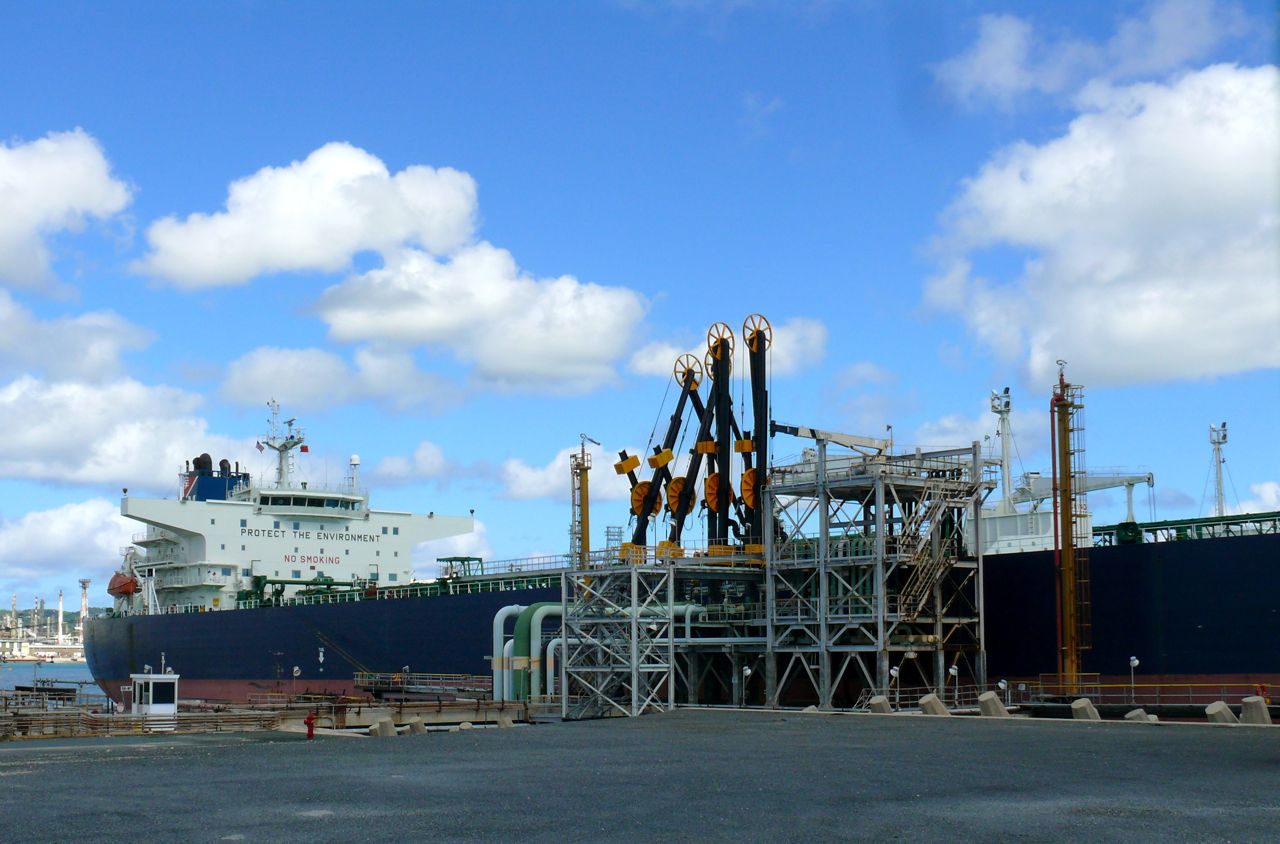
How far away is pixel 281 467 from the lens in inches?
3088

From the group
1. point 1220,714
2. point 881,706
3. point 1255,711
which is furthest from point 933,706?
point 1255,711

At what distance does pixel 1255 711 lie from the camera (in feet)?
104

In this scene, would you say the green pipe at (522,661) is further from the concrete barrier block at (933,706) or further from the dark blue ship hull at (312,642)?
the concrete barrier block at (933,706)

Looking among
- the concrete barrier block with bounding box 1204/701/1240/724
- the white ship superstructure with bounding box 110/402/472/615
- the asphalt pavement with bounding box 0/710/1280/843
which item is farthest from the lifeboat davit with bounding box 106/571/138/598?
the concrete barrier block with bounding box 1204/701/1240/724

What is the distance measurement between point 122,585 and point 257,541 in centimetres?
1049

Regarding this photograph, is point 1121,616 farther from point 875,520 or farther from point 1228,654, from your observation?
point 875,520

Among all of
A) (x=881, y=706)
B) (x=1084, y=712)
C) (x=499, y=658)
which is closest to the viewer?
(x=1084, y=712)

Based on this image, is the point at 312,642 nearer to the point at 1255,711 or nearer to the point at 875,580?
the point at 875,580

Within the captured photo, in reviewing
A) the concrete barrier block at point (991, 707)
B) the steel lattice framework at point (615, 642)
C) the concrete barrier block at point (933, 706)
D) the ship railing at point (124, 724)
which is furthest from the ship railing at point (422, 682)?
the concrete barrier block at point (991, 707)

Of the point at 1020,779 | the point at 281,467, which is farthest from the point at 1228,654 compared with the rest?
the point at 281,467

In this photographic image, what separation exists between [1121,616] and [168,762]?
25.4 m

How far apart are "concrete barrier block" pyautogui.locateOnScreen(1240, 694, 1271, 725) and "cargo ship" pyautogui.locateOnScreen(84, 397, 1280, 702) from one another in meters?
4.01

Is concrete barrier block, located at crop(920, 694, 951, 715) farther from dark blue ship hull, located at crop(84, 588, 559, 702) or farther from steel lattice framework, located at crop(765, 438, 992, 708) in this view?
dark blue ship hull, located at crop(84, 588, 559, 702)

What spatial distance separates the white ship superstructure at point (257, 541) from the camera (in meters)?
72.5
